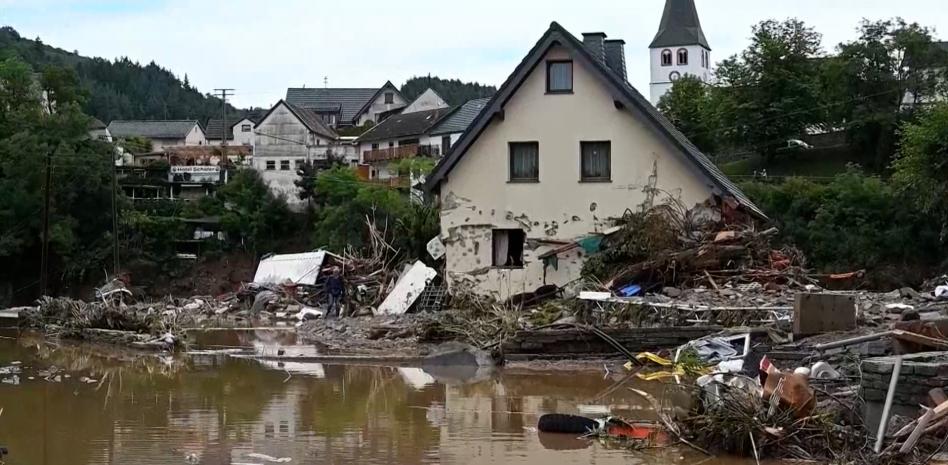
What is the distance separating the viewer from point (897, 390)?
1020 centimetres

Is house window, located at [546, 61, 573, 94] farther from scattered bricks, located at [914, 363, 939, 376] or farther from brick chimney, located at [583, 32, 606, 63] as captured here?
scattered bricks, located at [914, 363, 939, 376]

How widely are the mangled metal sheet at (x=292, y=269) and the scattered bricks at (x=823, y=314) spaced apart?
81.9 feet

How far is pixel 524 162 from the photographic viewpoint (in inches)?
1121

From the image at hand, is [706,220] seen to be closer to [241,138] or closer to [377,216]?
[377,216]

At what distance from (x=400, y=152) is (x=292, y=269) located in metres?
32.5

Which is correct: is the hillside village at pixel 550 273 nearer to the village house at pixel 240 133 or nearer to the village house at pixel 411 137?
the village house at pixel 411 137

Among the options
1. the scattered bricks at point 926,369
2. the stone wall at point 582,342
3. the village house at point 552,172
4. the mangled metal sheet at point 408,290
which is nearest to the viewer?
the scattered bricks at point 926,369

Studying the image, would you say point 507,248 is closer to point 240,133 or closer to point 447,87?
point 240,133

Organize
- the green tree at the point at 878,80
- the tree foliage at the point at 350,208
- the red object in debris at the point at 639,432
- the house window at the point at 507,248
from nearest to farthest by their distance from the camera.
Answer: the red object in debris at the point at 639,432
the house window at the point at 507,248
the tree foliage at the point at 350,208
the green tree at the point at 878,80

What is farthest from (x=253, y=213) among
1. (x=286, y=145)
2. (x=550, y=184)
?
(x=550, y=184)

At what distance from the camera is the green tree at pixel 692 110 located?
67.6 metres

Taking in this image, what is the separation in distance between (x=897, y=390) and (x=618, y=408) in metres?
4.71

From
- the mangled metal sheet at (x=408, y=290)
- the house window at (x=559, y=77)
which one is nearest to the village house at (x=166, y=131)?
the mangled metal sheet at (x=408, y=290)

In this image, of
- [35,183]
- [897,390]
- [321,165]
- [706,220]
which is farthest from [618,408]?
[321,165]
